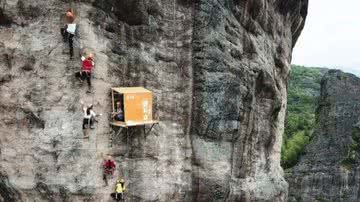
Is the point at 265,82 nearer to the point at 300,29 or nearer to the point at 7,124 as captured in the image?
the point at 300,29

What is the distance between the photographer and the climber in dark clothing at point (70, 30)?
55.9 ft

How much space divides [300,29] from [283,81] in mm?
4422

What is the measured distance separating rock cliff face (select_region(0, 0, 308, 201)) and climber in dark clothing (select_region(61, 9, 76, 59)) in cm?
26

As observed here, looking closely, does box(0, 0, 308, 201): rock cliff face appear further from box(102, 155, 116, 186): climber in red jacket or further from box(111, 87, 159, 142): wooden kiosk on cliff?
box(111, 87, 159, 142): wooden kiosk on cliff

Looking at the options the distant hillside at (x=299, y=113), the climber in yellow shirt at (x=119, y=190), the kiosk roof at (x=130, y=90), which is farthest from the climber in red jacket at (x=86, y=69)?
the distant hillside at (x=299, y=113)

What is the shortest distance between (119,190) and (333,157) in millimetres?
33639

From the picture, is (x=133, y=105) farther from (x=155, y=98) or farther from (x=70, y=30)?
(x=70, y=30)

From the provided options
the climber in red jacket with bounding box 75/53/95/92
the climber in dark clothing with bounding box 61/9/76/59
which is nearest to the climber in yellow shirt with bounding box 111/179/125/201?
the climber in red jacket with bounding box 75/53/95/92

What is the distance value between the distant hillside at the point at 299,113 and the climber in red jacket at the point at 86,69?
38553mm

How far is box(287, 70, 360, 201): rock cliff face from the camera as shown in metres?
46.3

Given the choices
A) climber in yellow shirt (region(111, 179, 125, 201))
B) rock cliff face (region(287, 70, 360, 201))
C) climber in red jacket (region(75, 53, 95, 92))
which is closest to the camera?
climber in red jacket (region(75, 53, 95, 92))

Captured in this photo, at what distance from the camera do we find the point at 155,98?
19.1m

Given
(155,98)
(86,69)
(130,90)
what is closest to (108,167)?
(130,90)

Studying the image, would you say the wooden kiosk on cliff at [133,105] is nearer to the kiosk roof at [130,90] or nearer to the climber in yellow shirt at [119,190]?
A: the kiosk roof at [130,90]
